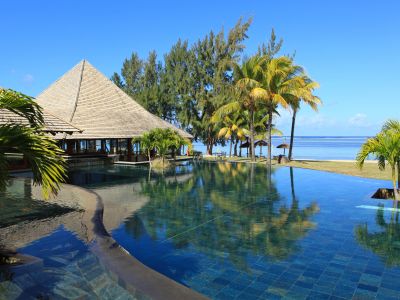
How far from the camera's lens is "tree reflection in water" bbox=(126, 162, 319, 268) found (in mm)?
6766

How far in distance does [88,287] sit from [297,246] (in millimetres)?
4183

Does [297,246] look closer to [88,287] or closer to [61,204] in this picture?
[88,287]

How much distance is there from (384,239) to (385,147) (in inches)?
197

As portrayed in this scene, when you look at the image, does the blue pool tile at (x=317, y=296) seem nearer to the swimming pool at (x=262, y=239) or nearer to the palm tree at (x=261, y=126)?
the swimming pool at (x=262, y=239)

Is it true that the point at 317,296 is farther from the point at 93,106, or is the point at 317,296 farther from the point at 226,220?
the point at 93,106

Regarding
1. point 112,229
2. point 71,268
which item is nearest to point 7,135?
point 71,268

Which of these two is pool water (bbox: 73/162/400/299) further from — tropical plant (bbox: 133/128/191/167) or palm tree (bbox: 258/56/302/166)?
palm tree (bbox: 258/56/302/166)

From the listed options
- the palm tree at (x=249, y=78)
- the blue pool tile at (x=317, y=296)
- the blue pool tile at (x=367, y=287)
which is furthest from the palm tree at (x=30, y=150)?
the palm tree at (x=249, y=78)

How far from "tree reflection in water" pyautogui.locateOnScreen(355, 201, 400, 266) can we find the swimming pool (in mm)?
20

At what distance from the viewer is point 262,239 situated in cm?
720

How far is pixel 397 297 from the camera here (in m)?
4.64

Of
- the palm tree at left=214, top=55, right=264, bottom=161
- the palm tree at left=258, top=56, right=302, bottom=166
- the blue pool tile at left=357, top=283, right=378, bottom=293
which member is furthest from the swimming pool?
the palm tree at left=214, top=55, right=264, bottom=161

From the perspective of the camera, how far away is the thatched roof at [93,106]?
24702 millimetres

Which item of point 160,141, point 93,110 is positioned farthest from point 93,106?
point 160,141
